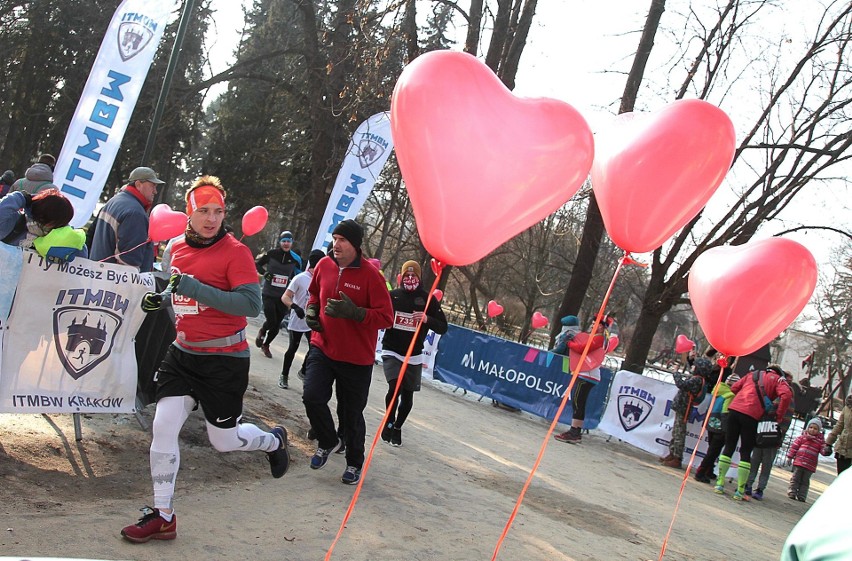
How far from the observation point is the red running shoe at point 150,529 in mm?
4059

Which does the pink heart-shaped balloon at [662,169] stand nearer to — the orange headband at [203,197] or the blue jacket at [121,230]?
the orange headband at [203,197]

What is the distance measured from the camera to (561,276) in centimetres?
4072

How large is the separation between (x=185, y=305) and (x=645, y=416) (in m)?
10.0

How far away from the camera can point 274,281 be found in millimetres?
11273

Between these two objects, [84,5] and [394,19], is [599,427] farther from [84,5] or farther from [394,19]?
[84,5]

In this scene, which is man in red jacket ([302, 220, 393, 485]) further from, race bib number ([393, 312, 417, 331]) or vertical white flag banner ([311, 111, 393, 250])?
vertical white flag banner ([311, 111, 393, 250])

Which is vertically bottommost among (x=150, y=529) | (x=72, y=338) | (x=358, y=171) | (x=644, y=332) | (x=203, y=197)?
(x=150, y=529)

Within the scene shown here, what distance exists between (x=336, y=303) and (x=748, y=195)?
50.3ft

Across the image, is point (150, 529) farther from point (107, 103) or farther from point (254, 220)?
point (107, 103)

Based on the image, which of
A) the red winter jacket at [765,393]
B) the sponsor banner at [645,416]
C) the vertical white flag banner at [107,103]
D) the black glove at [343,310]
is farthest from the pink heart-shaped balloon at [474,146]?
the sponsor banner at [645,416]

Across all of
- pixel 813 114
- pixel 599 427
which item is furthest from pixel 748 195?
pixel 599 427

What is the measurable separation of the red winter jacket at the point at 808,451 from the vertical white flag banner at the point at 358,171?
27.8 feet

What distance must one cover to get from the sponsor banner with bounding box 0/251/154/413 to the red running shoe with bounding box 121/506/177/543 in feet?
5.25

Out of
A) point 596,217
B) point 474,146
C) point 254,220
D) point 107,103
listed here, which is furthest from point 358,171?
point 474,146
